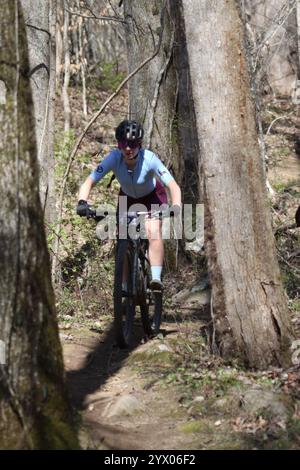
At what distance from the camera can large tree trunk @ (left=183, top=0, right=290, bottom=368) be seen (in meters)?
6.75

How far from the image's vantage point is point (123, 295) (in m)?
7.75

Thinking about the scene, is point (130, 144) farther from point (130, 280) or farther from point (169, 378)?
point (169, 378)

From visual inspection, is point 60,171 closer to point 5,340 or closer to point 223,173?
point 223,173

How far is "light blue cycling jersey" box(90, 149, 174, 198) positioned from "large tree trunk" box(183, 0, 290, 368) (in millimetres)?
1090

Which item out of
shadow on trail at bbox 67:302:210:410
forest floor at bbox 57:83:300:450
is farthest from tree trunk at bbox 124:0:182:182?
shadow on trail at bbox 67:302:210:410

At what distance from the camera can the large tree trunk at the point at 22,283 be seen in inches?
174

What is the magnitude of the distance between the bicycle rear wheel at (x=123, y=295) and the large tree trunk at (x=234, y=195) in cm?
106

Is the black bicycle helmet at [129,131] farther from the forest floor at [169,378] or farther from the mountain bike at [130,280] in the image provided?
the forest floor at [169,378]

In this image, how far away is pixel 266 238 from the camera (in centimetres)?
680

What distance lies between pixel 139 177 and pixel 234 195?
153 centimetres

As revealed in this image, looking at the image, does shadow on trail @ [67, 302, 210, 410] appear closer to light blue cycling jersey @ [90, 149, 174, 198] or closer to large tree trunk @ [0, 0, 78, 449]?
large tree trunk @ [0, 0, 78, 449]

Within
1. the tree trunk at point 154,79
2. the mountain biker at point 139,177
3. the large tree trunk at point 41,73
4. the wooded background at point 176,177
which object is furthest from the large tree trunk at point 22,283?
the tree trunk at point 154,79

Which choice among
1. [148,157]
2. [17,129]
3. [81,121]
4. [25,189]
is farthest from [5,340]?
[81,121]

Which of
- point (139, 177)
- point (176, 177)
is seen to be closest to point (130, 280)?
point (139, 177)
